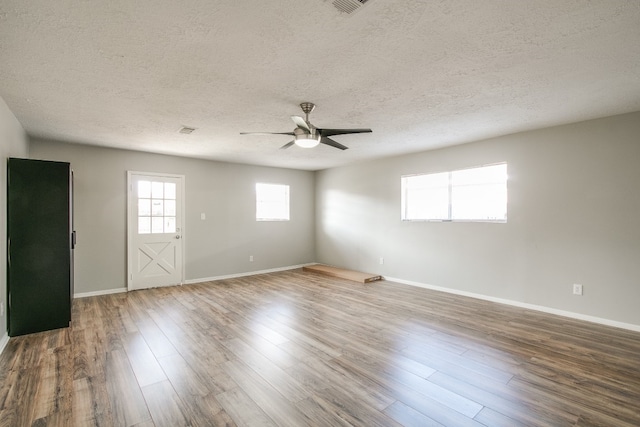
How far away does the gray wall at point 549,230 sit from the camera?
3.50 m

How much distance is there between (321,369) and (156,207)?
457cm

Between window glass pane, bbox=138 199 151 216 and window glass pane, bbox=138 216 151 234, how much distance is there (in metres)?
0.07

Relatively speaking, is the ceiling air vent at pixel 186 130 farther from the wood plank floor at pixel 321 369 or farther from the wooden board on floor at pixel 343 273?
the wooden board on floor at pixel 343 273

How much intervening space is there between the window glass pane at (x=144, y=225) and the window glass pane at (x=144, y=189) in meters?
0.40

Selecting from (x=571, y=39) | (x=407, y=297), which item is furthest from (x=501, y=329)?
(x=571, y=39)

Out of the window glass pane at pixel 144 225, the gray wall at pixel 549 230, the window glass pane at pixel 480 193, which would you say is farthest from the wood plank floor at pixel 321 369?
the window glass pane at pixel 144 225

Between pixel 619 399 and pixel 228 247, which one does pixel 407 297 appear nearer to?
pixel 619 399

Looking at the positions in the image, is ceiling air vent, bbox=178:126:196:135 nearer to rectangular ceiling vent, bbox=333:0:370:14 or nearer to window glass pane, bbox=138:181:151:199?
window glass pane, bbox=138:181:151:199

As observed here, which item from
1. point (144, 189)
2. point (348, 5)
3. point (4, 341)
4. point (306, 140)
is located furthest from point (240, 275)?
point (348, 5)

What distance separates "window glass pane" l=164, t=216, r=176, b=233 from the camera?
5.69m

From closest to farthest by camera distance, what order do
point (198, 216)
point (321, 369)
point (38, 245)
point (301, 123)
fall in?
point (321, 369)
point (301, 123)
point (38, 245)
point (198, 216)

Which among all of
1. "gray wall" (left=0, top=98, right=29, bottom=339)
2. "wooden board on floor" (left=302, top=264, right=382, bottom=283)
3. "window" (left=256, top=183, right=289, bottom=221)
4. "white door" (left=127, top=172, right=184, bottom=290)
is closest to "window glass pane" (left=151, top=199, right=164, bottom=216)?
"white door" (left=127, top=172, right=184, bottom=290)

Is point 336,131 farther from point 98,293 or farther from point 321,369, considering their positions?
point 98,293

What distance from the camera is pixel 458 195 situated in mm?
5043
